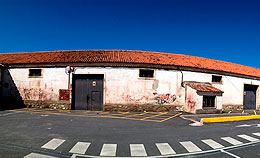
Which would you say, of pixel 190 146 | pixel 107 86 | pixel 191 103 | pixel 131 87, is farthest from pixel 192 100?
pixel 107 86

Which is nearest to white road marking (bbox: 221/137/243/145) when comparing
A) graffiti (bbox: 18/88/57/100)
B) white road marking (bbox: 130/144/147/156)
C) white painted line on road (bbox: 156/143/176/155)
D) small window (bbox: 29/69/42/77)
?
white painted line on road (bbox: 156/143/176/155)

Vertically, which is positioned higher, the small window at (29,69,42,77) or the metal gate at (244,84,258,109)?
the small window at (29,69,42,77)

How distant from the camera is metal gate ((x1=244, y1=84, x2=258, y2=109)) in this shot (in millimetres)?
16995

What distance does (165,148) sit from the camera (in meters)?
4.40

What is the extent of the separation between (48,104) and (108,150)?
1172 cm

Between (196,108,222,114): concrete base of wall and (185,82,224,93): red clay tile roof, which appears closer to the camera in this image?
(196,108,222,114): concrete base of wall

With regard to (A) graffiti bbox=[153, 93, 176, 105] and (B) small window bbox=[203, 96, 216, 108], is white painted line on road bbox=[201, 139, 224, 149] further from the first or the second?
(B) small window bbox=[203, 96, 216, 108]

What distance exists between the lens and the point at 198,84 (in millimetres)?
13508

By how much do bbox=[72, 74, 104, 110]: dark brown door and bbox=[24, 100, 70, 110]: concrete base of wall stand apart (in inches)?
31.9

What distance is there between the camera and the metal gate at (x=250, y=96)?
16995 millimetres

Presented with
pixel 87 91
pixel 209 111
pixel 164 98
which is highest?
pixel 87 91

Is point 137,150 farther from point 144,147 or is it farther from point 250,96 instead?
point 250,96

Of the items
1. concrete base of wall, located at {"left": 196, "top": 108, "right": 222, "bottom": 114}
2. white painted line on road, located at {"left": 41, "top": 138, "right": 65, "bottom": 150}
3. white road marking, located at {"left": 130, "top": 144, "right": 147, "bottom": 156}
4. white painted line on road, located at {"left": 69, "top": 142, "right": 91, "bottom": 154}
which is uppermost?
white painted line on road, located at {"left": 41, "top": 138, "right": 65, "bottom": 150}

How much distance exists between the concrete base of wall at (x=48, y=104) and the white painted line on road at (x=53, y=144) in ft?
27.9
